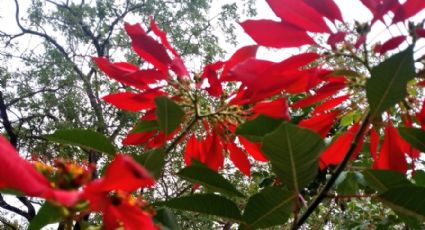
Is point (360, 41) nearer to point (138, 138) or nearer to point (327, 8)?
point (327, 8)

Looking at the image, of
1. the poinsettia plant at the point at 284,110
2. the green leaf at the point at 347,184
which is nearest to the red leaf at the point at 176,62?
the poinsettia plant at the point at 284,110

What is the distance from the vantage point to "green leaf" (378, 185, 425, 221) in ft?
1.79

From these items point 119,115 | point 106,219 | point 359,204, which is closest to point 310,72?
point 106,219

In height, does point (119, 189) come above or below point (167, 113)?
below

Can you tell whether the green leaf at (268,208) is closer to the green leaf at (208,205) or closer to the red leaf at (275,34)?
the green leaf at (208,205)

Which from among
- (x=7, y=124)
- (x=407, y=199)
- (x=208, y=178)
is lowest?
(x=407, y=199)

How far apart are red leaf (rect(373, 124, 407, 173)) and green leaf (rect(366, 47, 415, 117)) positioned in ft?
0.46

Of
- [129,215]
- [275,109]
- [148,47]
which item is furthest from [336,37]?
[129,215]

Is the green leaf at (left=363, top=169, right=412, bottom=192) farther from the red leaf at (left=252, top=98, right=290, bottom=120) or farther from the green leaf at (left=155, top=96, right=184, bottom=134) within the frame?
the green leaf at (left=155, top=96, right=184, bottom=134)

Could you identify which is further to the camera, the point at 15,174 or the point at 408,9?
the point at 408,9

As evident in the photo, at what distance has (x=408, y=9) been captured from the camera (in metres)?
0.54

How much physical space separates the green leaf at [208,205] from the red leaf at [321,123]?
14 centimetres

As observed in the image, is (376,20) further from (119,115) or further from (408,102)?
(119,115)

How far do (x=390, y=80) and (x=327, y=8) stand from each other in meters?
0.13
